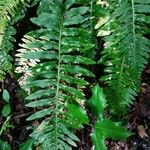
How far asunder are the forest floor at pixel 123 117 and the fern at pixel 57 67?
38cm

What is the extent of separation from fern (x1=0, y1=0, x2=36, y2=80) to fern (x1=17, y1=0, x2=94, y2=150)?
0.63ft

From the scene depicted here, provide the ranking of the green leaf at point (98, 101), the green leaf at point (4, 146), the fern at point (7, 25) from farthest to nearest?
the green leaf at point (4, 146) → the fern at point (7, 25) → the green leaf at point (98, 101)

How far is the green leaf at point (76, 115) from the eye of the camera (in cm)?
272

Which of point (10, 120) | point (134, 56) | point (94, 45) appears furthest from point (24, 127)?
point (134, 56)

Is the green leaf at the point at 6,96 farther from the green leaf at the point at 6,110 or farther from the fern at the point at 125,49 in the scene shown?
the fern at the point at 125,49

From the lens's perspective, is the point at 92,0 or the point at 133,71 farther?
the point at 92,0

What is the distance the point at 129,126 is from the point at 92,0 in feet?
4.04

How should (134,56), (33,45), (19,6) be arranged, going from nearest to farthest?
(134,56), (33,45), (19,6)

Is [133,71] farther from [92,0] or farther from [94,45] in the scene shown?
[92,0]

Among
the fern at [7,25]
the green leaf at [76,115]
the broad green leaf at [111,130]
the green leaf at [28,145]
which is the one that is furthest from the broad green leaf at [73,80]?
the green leaf at [28,145]

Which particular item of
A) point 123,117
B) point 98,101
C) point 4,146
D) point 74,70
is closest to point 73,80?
point 74,70

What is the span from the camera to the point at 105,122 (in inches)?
107

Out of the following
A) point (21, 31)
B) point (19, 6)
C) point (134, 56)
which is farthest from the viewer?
point (21, 31)

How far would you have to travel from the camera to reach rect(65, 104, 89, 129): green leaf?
8.94 ft
